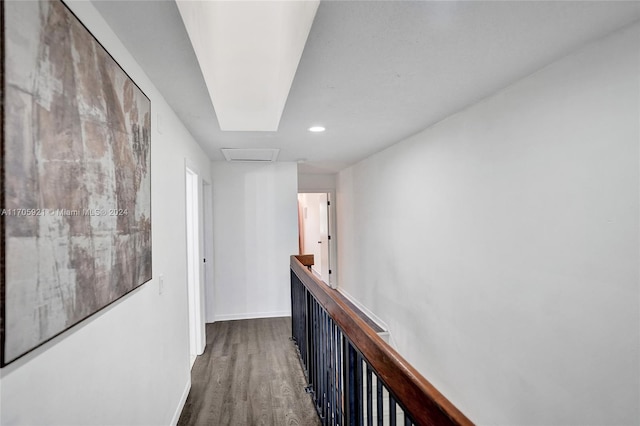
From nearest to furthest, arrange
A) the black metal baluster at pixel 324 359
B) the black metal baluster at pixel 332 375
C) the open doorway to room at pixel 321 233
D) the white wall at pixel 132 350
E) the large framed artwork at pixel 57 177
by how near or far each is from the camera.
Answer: the large framed artwork at pixel 57 177, the white wall at pixel 132 350, the black metal baluster at pixel 332 375, the black metal baluster at pixel 324 359, the open doorway to room at pixel 321 233

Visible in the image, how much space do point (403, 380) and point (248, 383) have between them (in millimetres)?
2281

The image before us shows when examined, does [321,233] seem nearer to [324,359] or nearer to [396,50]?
[324,359]

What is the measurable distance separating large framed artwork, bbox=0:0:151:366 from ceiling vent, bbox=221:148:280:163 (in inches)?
96.0

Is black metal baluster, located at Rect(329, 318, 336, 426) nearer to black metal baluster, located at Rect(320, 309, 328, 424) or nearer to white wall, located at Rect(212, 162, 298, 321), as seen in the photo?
black metal baluster, located at Rect(320, 309, 328, 424)

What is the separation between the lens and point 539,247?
1857 mm

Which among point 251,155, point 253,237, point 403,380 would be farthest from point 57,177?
point 253,237

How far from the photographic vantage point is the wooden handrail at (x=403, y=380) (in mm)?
771

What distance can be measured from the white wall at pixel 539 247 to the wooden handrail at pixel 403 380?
1.19 m

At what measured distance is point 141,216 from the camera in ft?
5.11

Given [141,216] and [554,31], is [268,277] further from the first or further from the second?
[554,31]

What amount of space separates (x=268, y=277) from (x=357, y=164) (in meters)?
2.20

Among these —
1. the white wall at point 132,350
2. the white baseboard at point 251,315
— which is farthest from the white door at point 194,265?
the white baseboard at point 251,315

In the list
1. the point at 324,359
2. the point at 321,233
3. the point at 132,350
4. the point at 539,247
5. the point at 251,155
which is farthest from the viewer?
the point at 321,233
